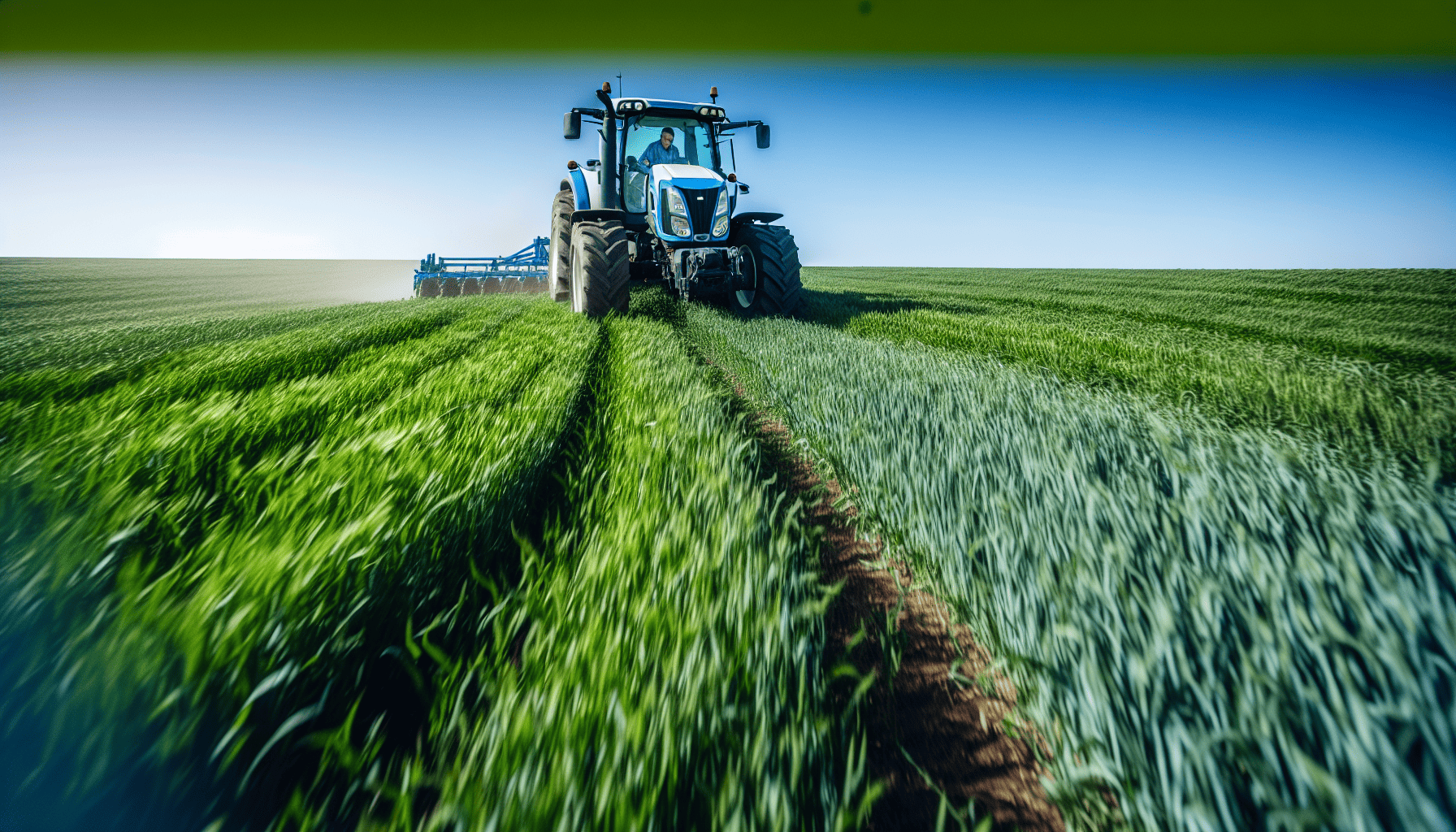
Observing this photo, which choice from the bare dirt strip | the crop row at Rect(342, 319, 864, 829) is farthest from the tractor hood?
the crop row at Rect(342, 319, 864, 829)

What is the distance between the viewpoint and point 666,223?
7.43 m

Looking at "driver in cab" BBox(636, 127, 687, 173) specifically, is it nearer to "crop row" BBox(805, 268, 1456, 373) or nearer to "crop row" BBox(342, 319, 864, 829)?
"crop row" BBox(805, 268, 1456, 373)

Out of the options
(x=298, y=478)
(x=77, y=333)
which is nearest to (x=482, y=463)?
(x=298, y=478)

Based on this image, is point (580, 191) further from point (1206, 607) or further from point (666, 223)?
point (1206, 607)

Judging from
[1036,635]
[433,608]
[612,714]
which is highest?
[612,714]

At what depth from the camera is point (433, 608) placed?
Answer: 162cm

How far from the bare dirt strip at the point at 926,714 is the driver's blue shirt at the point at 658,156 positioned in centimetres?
743

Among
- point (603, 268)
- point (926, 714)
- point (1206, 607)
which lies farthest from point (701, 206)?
point (1206, 607)

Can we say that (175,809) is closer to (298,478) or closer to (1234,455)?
(298,478)

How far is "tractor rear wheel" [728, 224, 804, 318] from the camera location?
24.5 feet

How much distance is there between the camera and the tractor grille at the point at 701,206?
7246mm

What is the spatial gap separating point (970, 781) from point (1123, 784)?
1.02ft

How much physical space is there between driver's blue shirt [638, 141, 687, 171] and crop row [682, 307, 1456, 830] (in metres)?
7.16

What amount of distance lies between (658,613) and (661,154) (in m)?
8.20
